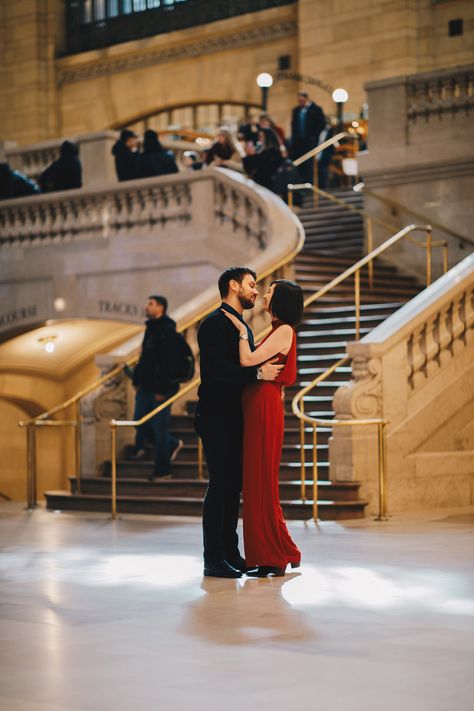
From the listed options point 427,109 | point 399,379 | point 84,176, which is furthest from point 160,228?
point 399,379

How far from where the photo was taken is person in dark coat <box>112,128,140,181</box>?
68.6 feet

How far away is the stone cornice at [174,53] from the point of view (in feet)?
106

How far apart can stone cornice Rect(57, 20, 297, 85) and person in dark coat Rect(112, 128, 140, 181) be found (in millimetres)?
11791

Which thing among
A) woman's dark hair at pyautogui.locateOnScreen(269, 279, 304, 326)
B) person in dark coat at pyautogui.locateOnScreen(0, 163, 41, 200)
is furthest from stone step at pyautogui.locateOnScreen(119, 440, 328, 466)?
person in dark coat at pyautogui.locateOnScreen(0, 163, 41, 200)

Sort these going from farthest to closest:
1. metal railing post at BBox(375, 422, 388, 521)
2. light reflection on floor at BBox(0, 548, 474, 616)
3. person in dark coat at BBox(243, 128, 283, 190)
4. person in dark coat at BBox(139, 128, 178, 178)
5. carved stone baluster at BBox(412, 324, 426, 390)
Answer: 1. person in dark coat at BBox(139, 128, 178, 178)
2. person in dark coat at BBox(243, 128, 283, 190)
3. carved stone baluster at BBox(412, 324, 426, 390)
4. metal railing post at BBox(375, 422, 388, 521)
5. light reflection on floor at BBox(0, 548, 474, 616)

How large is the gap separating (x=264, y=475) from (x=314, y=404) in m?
6.06

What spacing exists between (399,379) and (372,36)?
17556mm

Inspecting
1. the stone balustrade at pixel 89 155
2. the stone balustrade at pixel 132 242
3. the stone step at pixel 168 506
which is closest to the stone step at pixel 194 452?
the stone step at pixel 168 506

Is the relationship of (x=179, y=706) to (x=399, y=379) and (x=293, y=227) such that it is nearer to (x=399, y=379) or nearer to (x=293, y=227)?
(x=399, y=379)

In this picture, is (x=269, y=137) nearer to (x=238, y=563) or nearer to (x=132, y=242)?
(x=132, y=242)

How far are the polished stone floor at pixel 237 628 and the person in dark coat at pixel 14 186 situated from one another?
1254 centimetres

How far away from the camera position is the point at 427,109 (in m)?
19.3

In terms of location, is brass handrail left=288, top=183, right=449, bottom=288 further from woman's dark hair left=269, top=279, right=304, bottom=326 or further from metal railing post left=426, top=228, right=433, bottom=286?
woman's dark hair left=269, top=279, right=304, bottom=326

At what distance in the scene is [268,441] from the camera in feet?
29.6
